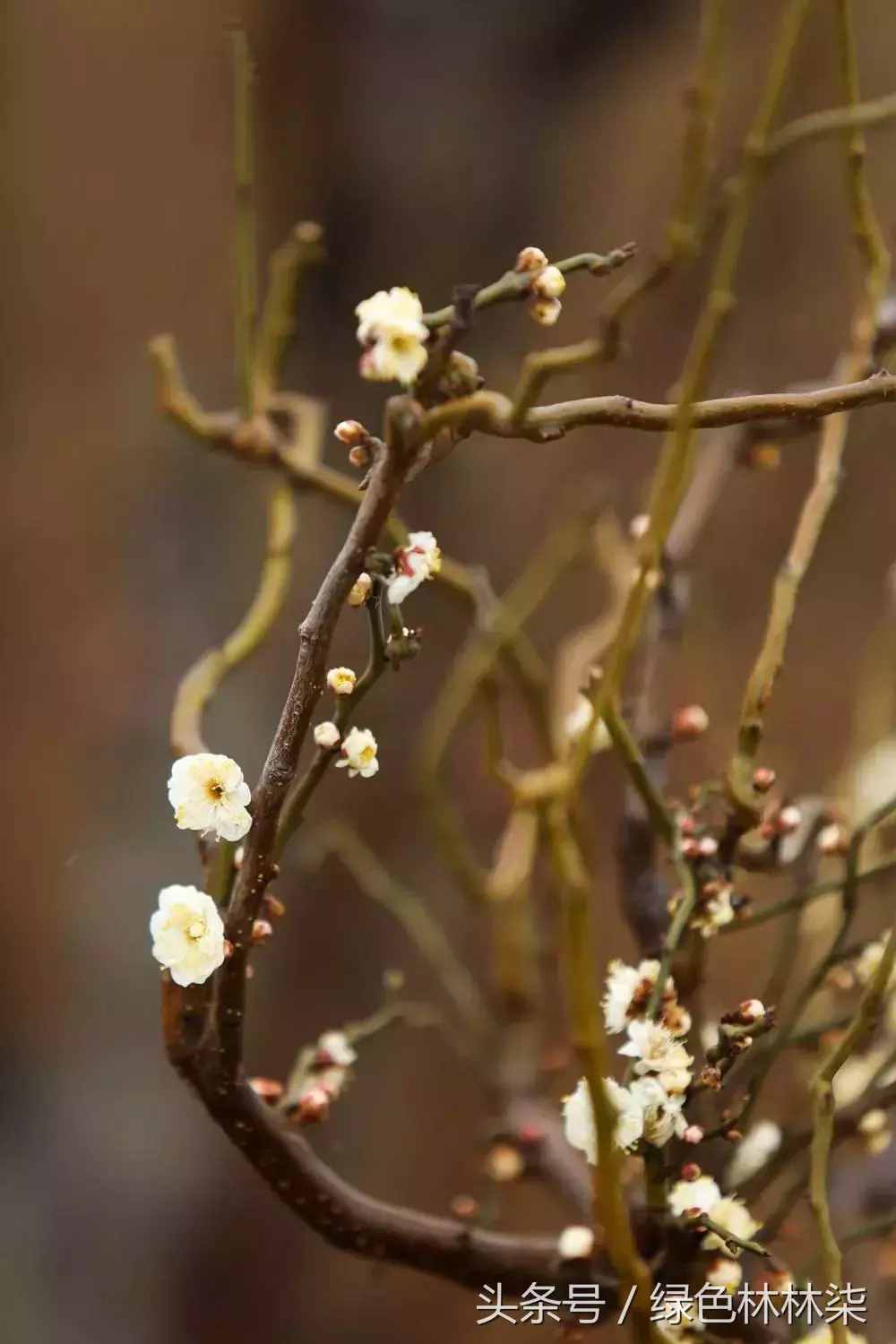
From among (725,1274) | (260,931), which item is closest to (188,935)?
(260,931)

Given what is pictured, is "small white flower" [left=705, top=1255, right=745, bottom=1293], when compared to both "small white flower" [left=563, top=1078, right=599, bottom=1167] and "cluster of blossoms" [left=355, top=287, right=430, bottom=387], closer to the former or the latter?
"small white flower" [left=563, top=1078, right=599, bottom=1167]

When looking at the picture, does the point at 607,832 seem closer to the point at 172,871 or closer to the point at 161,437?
the point at 172,871

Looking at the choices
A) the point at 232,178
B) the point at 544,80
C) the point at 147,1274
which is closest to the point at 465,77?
the point at 544,80

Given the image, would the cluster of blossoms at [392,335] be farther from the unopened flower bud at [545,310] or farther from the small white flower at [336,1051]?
the small white flower at [336,1051]

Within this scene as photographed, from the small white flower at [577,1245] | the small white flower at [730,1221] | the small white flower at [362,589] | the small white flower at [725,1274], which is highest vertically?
the small white flower at [362,589]

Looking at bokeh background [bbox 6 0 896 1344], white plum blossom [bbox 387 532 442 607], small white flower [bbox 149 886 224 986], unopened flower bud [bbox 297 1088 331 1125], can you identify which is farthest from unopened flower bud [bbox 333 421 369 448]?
bokeh background [bbox 6 0 896 1344]

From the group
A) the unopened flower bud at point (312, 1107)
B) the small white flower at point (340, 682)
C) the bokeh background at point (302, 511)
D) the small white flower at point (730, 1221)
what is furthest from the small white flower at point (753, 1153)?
the bokeh background at point (302, 511)
